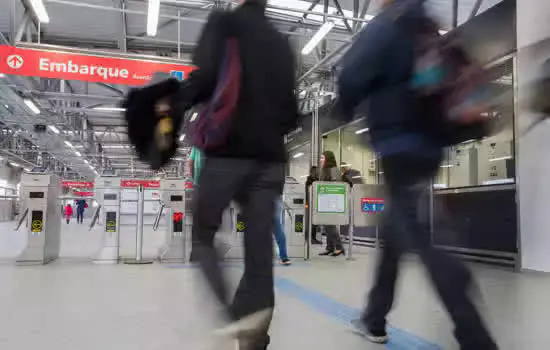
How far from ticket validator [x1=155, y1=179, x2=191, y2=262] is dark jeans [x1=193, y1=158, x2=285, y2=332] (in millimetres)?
4636

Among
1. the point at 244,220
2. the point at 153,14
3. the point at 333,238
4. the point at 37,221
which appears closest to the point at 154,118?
the point at 244,220

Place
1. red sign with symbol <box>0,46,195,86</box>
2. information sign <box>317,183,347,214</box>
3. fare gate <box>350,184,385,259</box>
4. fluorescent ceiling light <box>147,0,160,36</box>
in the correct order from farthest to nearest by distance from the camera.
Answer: red sign with symbol <box>0,46,195,86</box>, fare gate <box>350,184,385,259</box>, information sign <box>317,183,347,214</box>, fluorescent ceiling light <box>147,0,160,36</box>

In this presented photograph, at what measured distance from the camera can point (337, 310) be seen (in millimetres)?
2998

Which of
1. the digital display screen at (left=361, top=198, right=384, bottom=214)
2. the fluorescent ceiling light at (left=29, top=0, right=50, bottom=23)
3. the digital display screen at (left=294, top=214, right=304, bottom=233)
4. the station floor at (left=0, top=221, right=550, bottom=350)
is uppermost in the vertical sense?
the fluorescent ceiling light at (left=29, top=0, right=50, bottom=23)

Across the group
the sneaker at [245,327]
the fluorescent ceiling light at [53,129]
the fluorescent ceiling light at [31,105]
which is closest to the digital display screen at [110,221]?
the sneaker at [245,327]

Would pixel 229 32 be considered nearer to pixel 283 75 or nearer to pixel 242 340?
pixel 283 75

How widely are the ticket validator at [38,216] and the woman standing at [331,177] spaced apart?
3805mm

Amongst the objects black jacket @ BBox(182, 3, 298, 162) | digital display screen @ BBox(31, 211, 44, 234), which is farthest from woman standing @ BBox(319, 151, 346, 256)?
black jacket @ BBox(182, 3, 298, 162)

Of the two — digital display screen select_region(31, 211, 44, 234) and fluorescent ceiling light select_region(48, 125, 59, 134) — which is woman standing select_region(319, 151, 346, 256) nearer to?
digital display screen select_region(31, 211, 44, 234)

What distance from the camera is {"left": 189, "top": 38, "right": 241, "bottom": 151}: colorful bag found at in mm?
1493

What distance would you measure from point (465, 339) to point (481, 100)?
34.7 inches

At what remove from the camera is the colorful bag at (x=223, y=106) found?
1493 mm

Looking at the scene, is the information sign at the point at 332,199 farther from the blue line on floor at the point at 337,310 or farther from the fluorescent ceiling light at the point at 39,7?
the fluorescent ceiling light at the point at 39,7

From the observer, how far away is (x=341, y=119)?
6.41 ft
